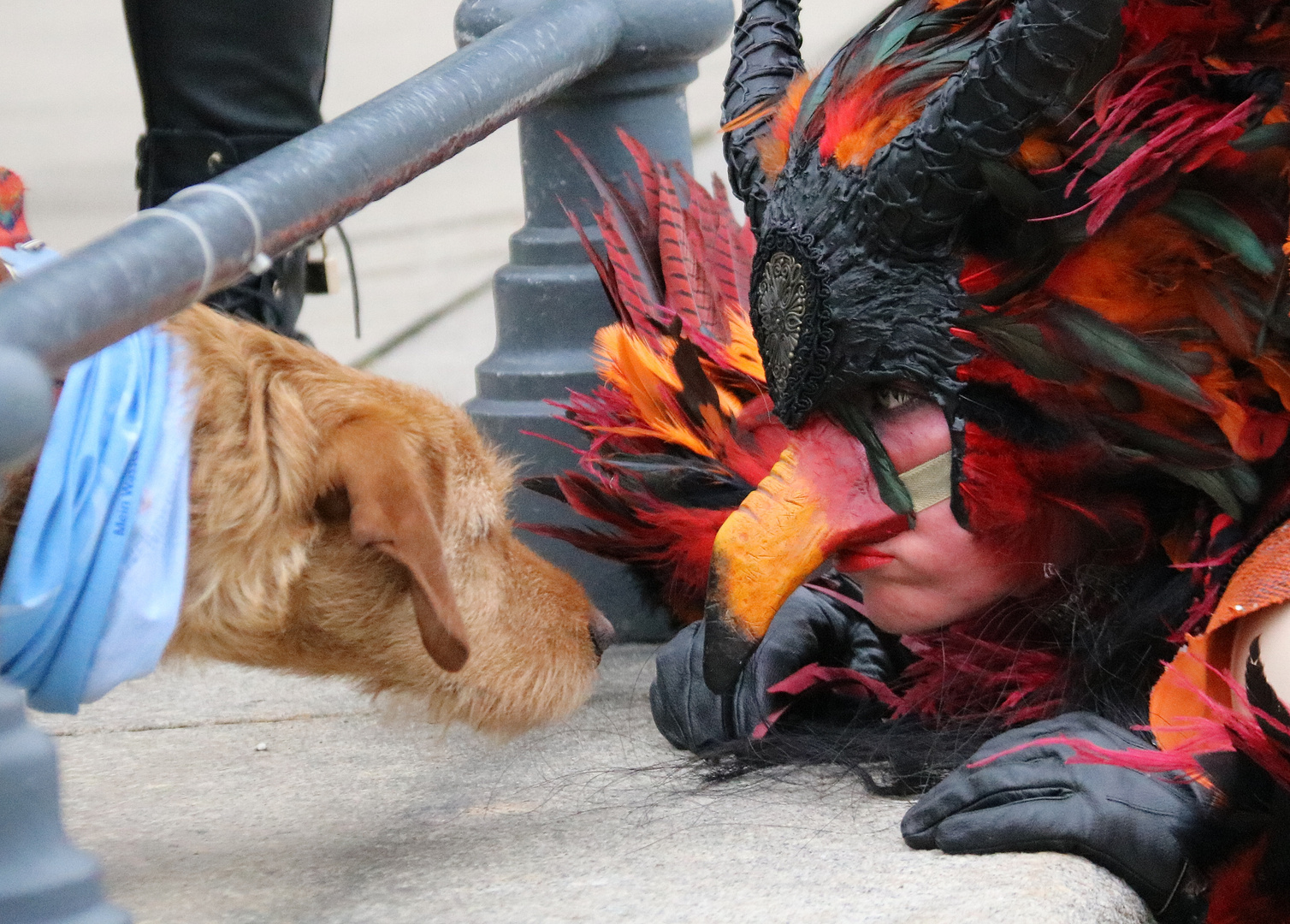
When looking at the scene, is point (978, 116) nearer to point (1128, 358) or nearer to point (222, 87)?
point (1128, 358)

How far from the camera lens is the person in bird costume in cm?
165

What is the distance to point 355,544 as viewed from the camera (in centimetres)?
179

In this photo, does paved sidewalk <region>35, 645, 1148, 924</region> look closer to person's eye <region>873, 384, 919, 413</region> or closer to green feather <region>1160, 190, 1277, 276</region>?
person's eye <region>873, 384, 919, 413</region>

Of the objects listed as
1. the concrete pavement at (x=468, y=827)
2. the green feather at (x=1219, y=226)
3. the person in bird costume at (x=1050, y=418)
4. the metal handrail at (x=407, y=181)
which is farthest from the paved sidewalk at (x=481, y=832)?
the green feather at (x=1219, y=226)

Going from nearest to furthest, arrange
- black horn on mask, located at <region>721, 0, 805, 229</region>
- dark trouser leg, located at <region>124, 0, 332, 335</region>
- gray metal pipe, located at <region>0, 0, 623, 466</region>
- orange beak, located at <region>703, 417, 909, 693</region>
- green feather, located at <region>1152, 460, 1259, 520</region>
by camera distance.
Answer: gray metal pipe, located at <region>0, 0, 623, 466</region>, green feather, located at <region>1152, 460, 1259, 520</region>, orange beak, located at <region>703, 417, 909, 693</region>, black horn on mask, located at <region>721, 0, 805, 229</region>, dark trouser leg, located at <region>124, 0, 332, 335</region>

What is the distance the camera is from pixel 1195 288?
68.0 inches

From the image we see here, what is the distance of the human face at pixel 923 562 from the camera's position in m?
1.82

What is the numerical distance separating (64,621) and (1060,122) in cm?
124

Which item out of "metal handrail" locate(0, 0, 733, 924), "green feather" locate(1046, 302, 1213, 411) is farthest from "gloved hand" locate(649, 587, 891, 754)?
"green feather" locate(1046, 302, 1213, 411)

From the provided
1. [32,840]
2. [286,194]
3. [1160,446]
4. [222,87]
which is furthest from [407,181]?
[32,840]

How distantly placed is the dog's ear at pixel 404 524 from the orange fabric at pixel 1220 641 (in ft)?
2.75

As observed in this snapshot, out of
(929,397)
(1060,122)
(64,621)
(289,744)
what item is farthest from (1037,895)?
(289,744)

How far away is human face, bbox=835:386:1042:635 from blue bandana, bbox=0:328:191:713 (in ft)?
2.78

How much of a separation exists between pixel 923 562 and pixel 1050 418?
0.26 meters
